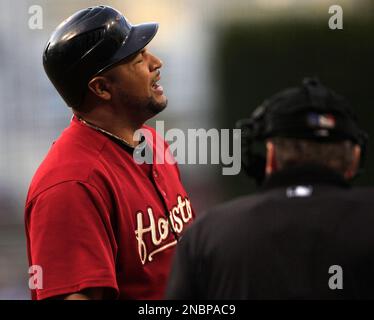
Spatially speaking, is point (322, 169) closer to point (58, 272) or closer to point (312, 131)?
point (312, 131)

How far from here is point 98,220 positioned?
2.28 meters

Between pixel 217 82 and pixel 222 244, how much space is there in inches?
313

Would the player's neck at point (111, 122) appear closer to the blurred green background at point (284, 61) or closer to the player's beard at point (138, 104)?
the player's beard at point (138, 104)

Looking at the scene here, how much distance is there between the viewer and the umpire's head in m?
1.71

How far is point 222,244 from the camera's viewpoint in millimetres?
1668

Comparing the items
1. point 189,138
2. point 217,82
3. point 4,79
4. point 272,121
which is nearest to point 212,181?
point 189,138

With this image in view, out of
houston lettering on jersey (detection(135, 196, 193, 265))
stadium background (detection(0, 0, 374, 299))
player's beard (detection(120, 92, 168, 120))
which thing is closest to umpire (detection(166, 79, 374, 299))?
houston lettering on jersey (detection(135, 196, 193, 265))

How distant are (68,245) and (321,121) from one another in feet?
2.99

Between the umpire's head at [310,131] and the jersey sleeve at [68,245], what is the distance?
697mm

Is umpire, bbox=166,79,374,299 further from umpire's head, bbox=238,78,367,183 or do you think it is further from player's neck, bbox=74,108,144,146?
player's neck, bbox=74,108,144,146

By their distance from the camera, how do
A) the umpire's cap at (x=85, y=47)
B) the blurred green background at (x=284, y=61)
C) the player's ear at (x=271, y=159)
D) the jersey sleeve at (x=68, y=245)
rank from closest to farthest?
1. the player's ear at (x=271, y=159)
2. the jersey sleeve at (x=68, y=245)
3. the umpire's cap at (x=85, y=47)
4. the blurred green background at (x=284, y=61)

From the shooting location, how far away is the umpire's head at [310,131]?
1.71 metres

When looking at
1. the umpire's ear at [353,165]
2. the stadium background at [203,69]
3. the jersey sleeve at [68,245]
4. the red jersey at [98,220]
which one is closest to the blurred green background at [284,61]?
the stadium background at [203,69]
